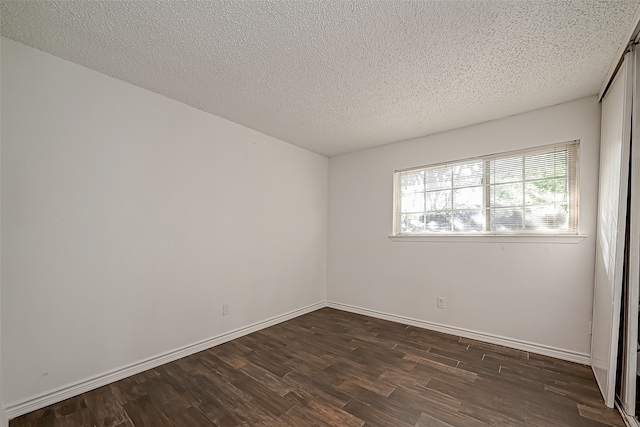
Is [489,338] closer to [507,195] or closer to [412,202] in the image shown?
[507,195]

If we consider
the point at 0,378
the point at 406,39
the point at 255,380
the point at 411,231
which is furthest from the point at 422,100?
the point at 0,378

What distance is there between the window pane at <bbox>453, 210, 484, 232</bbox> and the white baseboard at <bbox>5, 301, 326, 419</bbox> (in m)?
2.69

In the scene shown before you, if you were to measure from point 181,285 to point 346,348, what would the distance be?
1.78 m

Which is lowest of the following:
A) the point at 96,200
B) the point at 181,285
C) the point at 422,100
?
the point at 181,285

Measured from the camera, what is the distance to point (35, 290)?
180 cm

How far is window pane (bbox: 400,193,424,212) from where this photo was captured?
140 inches

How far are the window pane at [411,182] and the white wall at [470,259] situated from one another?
0.51 ft

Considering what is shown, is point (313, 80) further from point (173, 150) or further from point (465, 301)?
point (465, 301)

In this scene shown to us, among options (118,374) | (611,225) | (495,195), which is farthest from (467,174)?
(118,374)

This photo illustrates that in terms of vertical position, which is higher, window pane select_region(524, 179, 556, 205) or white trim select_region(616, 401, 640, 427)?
window pane select_region(524, 179, 556, 205)

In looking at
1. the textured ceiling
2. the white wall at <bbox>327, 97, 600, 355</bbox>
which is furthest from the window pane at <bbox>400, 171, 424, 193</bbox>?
the textured ceiling

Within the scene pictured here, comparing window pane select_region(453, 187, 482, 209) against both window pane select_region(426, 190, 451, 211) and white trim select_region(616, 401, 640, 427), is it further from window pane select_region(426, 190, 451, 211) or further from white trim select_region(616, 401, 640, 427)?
white trim select_region(616, 401, 640, 427)

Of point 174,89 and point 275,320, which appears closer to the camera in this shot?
point 174,89

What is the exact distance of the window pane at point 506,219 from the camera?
2.80m
